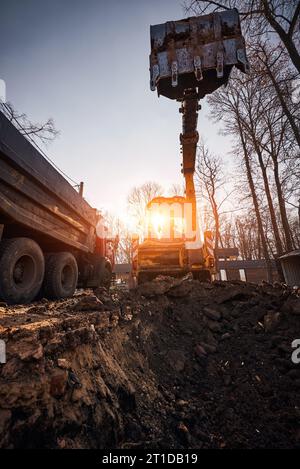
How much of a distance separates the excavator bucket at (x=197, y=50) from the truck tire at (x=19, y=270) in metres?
3.87

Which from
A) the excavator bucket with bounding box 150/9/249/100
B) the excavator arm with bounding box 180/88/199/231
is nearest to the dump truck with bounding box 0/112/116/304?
the excavator bucket with bounding box 150/9/249/100

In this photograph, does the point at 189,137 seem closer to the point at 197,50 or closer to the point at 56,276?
the point at 197,50

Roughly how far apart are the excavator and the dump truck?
2190 mm

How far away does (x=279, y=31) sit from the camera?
7668 mm

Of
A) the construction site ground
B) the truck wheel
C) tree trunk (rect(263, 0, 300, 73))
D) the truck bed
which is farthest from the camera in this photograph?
tree trunk (rect(263, 0, 300, 73))

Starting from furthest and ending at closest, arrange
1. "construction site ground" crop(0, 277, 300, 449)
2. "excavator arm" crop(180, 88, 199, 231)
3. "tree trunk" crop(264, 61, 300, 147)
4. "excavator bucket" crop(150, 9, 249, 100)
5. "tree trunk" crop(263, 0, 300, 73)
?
"tree trunk" crop(264, 61, 300, 147), "tree trunk" crop(263, 0, 300, 73), "excavator arm" crop(180, 88, 199, 231), "excavator bucket" crop(150, 9, 249, 100), "construction site ground" crop(0, 277, 300, 449)

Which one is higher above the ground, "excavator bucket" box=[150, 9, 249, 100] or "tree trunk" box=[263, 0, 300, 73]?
"tree trunk" box=[263, 0, 300, 73]

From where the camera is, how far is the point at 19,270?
3.98 meters

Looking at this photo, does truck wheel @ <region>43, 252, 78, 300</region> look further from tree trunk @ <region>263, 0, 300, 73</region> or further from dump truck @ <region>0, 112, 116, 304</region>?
tree trunk @ <region>263, 0, 300, 73</region>

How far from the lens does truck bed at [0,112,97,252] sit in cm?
351

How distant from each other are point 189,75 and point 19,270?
4878mm

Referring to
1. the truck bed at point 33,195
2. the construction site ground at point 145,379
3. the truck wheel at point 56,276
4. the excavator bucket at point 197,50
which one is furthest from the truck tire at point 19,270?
the excavator bucket at point 197,50

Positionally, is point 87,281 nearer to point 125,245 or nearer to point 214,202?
point 214,202
